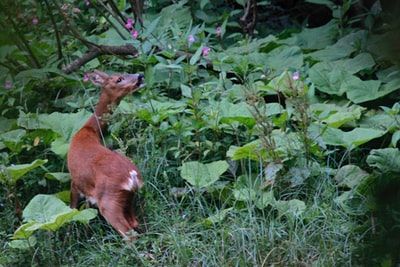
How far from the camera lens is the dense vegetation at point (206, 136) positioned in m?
4.11

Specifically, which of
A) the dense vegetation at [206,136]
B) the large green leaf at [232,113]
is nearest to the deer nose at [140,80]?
the dense vegetation at [206,136]

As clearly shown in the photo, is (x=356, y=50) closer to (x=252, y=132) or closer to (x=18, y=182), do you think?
(x=252, y=132)

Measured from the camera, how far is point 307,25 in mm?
7652

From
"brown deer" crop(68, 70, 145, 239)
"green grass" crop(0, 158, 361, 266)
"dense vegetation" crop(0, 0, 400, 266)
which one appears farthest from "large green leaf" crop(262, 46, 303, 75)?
"green grass" crop(0, 158, 361, 266)

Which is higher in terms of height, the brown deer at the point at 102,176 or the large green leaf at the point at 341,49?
the brown deer at the point at 102,176

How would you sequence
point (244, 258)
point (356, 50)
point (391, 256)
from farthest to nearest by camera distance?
point (356, 50) < point (244, 258) < point (391, 256)

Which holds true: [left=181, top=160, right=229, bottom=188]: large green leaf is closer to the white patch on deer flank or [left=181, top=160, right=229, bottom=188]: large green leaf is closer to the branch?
the white patch on deer flank

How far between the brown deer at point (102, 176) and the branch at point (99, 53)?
120cm

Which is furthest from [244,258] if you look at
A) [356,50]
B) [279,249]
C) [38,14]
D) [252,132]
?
[38,14]

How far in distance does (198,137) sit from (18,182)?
4.26 ft

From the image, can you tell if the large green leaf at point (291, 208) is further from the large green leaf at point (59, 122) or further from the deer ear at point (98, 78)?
the deer ear at point (98, 78)

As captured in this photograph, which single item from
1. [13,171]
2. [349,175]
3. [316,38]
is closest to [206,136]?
[349,175]

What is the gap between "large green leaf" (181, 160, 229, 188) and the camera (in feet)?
14.9

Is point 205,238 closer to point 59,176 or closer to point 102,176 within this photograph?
point 102,176
